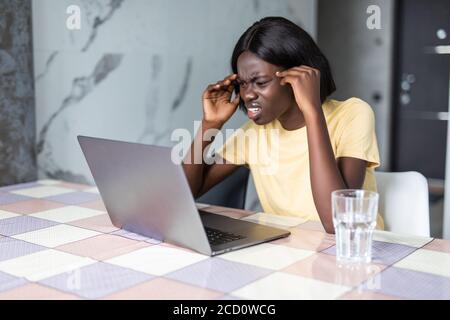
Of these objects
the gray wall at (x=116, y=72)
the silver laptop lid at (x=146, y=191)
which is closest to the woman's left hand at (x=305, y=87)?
the silver laptop lid at (x=146, y=191)

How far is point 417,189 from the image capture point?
139 cm

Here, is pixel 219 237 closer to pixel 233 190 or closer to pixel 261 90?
pixel 261 90

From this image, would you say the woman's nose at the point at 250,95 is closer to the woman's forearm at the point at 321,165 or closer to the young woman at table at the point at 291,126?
the young woman at table at the point at 291,126

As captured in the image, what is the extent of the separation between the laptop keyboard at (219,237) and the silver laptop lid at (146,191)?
0.06 m

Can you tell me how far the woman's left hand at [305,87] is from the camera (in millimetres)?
1241

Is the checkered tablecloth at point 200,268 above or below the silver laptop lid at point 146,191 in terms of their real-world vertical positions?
below

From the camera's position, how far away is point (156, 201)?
1.01 metres

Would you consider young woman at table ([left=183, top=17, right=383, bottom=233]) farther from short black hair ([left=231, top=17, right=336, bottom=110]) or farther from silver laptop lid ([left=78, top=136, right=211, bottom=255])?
silver laptop lid ([left=78, top=136, right=211, bottom=255])

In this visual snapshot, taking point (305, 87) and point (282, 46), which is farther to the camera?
point (282, 46)

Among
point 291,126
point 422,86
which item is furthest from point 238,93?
point 422,86

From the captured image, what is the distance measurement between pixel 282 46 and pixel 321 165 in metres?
0.35

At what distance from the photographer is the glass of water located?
0.94 meters
